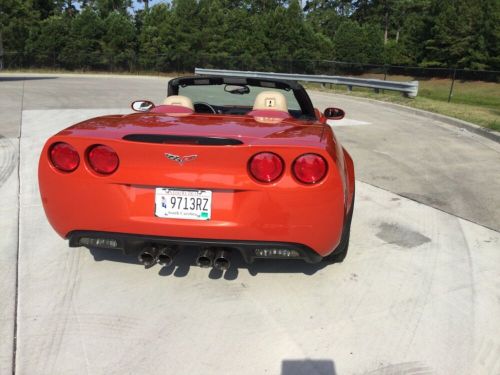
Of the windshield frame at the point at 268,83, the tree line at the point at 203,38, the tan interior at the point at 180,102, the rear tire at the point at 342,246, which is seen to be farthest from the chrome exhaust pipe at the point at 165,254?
the tree line at the point at 203,38

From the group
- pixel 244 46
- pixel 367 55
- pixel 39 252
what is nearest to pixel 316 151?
pixel 39 252

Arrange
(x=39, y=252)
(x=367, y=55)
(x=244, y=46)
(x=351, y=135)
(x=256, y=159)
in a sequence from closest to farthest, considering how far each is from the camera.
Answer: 1. (x=256, y=159)
2. (x=39, y=252)
3. (x=351, y=135)
4. (x=244, y=46)
5. (x=367, y=55)

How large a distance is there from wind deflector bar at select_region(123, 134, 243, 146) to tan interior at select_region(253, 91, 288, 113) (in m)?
1.31

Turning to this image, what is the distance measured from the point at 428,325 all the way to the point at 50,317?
2.28m

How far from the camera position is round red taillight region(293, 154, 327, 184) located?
2.72 metres

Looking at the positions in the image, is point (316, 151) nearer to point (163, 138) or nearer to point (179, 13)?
point (163, 138)

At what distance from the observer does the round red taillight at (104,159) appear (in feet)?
9.22

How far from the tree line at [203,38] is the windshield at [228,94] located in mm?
31617

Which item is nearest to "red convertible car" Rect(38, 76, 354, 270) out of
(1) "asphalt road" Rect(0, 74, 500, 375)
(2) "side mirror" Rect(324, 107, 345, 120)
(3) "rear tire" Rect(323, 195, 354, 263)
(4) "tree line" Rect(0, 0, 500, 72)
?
(3) "rear tire" Rect(323, 195, 354, 263)

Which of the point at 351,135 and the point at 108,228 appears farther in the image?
the point at 351,135

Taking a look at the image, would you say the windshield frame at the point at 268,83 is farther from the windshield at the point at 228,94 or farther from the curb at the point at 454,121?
the curb at the point at 454,121

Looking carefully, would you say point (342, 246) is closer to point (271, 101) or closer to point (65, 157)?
point (271, 101)

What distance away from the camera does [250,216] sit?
8.98 feet

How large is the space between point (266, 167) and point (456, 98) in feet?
87.0
